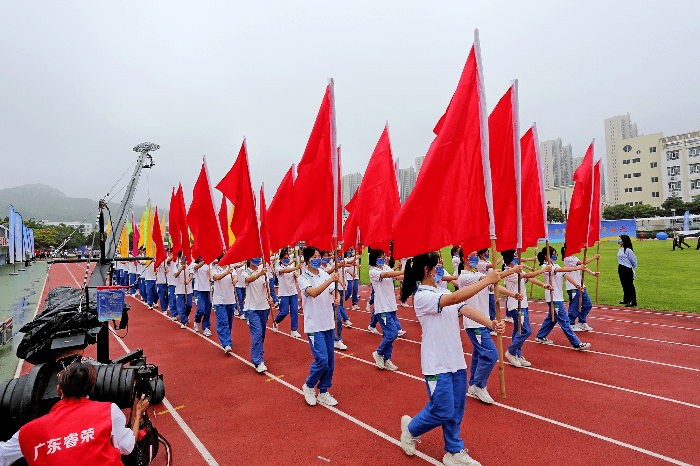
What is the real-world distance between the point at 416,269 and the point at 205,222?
5.29 meters

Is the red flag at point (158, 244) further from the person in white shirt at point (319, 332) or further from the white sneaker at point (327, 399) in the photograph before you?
the white sneaker at point (327, 399)

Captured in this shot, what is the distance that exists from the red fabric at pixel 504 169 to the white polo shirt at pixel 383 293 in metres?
2.55

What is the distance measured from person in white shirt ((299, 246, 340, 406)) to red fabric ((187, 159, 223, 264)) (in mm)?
2946

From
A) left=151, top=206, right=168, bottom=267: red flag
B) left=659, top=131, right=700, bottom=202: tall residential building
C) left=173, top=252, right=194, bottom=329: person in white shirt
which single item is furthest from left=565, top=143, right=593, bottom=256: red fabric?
left=659, top=131, right=700, bottom=202: tall residential building

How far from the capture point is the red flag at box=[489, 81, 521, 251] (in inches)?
185

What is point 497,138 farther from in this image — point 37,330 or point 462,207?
point 37,330

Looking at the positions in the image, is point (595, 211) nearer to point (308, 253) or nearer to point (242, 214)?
point (308, 253)

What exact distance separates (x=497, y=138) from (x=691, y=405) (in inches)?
164

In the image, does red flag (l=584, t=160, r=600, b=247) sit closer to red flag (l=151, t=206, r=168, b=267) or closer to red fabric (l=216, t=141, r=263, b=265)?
red fabric (l=216, t=141, r=263, b=265)

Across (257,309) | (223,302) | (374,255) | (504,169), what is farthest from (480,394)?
(223,302)

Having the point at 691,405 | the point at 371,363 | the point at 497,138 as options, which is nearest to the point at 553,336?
the point at 691,405

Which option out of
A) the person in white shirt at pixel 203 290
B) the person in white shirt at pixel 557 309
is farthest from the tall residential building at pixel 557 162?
the person in white shirt at pixel 203 290

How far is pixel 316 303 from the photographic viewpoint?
5.04m

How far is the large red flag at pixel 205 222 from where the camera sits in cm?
736
